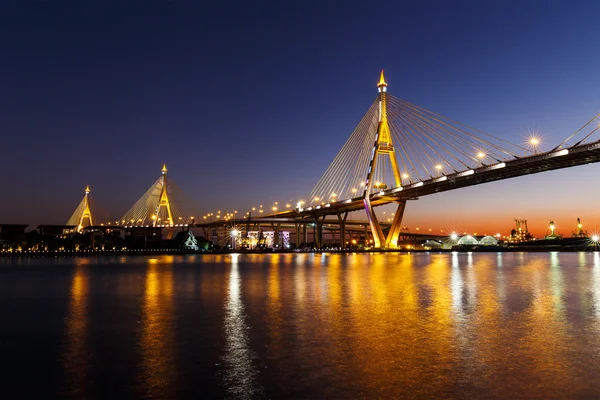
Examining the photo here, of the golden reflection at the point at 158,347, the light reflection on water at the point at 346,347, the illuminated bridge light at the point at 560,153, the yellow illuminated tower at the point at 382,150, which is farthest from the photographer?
the yellow illuminated tower at the point at 382,150

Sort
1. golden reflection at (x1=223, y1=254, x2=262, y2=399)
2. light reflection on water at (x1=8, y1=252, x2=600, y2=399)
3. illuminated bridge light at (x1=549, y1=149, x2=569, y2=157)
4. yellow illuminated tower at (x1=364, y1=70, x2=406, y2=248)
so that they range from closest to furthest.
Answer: golden reflection at (x1=223, y1=254, x2=262, y2=399) < light reflection on water at (x1=8, y1=252, x2=600, y2=399) < illuminated bridge light at (x1=549, y1=149, x2=569, y2=157) < yellow illuminated tower at (x1=364, y1=70, x2=406, y2=248)

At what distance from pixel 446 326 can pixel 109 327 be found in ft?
26.8

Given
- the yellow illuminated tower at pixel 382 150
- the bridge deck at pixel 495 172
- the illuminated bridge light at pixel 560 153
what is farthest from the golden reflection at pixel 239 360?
the yellow illuminated tower at pixel 382 150

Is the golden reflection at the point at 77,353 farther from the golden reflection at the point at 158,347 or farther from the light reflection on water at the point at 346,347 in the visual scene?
the golden reflection at the point at 158,347

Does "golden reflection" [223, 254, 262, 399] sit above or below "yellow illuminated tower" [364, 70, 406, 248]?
below

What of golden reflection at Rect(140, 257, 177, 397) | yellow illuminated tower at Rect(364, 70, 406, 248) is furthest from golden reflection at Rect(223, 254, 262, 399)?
yellow illuminated tower at Rect(364, 70, 406, 248)

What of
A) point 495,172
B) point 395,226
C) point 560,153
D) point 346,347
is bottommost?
point 346,347

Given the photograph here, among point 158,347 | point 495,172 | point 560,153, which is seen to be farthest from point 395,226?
point 158,347

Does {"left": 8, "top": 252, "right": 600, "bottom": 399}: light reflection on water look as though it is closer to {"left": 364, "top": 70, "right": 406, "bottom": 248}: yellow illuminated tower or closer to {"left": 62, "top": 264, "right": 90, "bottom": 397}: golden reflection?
{"left": 62, "top": 264, "right": 90, "bottom": 397}: golden reflection

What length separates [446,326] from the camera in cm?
1214

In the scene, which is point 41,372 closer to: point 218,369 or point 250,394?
point 218,369

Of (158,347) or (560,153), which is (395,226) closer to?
(560,153)

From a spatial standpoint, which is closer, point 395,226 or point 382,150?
point 382,150

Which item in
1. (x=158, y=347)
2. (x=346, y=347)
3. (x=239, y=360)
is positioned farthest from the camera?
(x=158, y=347)
